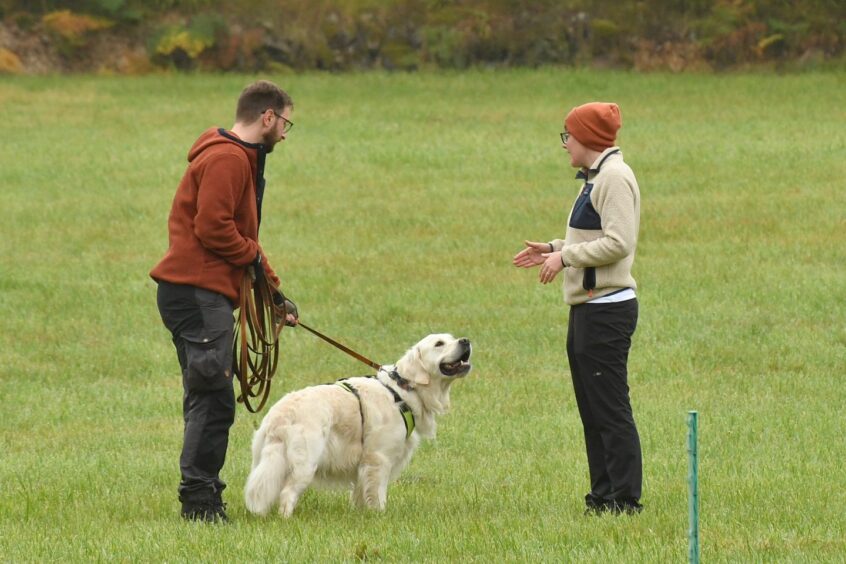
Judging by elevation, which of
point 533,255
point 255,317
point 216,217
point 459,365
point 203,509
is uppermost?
point 216,217

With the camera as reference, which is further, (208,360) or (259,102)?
(259,102)

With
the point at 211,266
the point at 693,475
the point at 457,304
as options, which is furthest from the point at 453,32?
the point at 693,475

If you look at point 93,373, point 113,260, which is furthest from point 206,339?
point 113,260

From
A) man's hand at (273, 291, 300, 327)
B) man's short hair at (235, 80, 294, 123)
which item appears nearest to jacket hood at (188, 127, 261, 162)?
man's short hair at (235, 80, 294, 123)

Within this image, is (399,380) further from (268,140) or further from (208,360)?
(268,140)

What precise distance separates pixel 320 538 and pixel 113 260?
11350 millimetres

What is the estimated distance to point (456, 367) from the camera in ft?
26.2

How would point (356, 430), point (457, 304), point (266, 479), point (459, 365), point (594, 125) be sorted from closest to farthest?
point (594, 125) < point (266, 479) < point (356, 430) < point (459, 365) < point (457, 304)

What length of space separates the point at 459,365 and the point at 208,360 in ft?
4.98

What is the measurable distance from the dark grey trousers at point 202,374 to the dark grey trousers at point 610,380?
184 centimetres

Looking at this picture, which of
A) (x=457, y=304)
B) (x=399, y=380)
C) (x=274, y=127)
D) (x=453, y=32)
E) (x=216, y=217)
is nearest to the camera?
(x=216, y=217)

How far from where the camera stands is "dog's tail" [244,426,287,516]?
24.8 ft

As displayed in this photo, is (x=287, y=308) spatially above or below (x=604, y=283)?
below

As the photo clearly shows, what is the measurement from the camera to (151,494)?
8.34 metres
